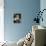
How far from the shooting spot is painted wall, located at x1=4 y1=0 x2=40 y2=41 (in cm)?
497

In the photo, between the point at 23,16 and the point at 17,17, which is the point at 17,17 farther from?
the point at 23,16

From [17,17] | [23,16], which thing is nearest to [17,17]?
[17,17]

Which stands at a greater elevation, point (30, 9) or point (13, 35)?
point (30, 9)

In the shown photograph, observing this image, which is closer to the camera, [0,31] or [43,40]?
[43,40]

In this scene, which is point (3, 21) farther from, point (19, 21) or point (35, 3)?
point (35, 3)

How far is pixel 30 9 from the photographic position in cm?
509

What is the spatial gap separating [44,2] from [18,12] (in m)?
1.08

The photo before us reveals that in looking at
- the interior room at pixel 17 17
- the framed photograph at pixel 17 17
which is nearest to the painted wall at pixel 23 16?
the interior room at pixel 17 17

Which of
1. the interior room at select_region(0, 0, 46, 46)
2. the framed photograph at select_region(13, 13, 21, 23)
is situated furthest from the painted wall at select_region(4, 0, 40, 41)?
the framed photograph at select_region(13, 13, 21, 23)

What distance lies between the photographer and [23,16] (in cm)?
507

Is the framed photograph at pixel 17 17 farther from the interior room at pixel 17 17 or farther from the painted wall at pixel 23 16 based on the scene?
the painted wall at pixel 23 16

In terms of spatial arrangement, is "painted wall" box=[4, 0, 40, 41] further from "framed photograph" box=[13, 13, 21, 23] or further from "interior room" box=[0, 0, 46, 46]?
"framed photograph" box=[13, 13, 21, 23]

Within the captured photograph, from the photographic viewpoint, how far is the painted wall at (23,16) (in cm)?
497

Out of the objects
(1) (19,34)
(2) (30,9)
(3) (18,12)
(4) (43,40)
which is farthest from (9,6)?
(4) (43,40)
